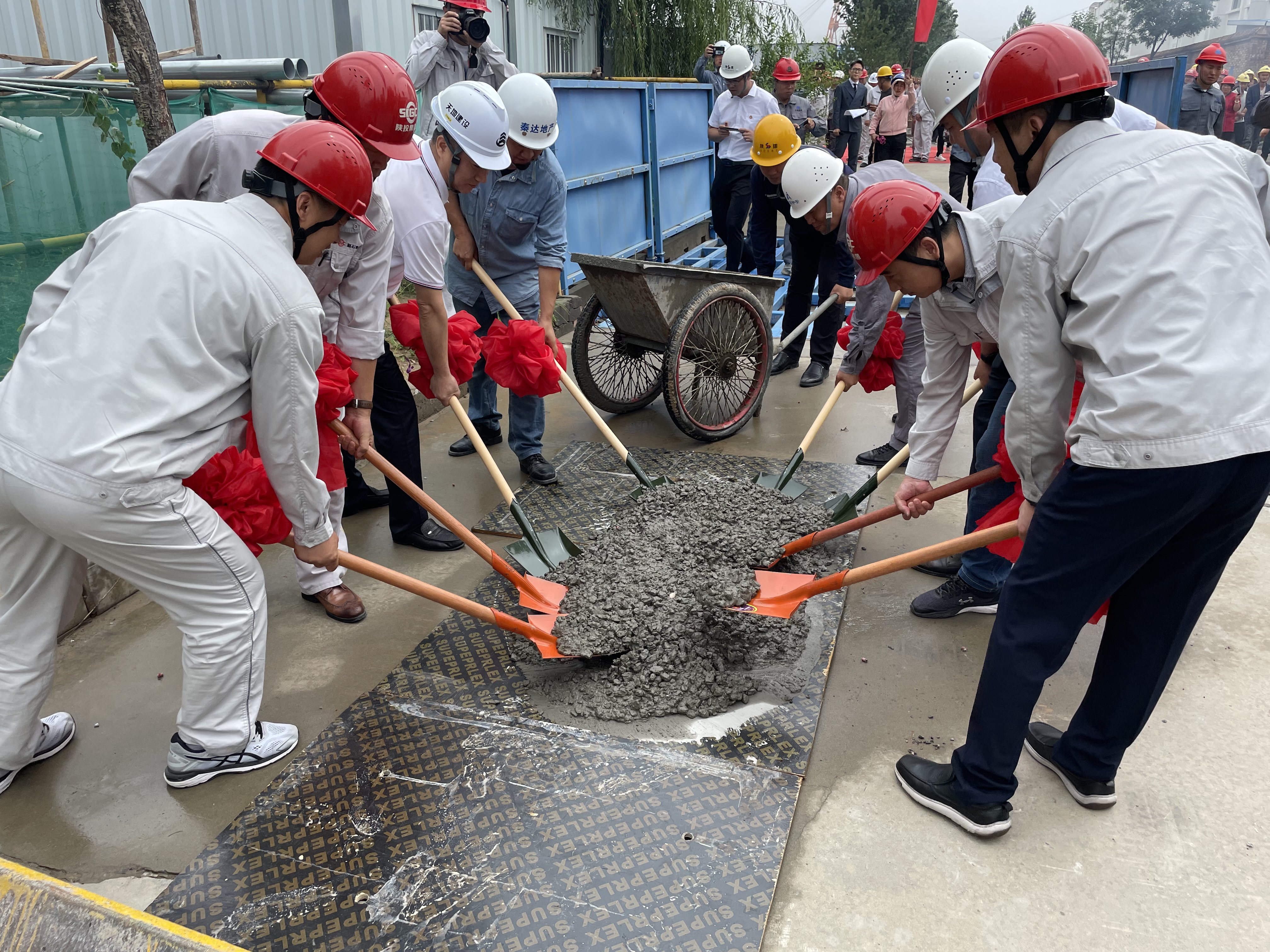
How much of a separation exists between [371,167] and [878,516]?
2.26 m

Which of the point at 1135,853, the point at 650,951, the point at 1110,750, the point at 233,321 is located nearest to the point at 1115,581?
the point at 1110,750

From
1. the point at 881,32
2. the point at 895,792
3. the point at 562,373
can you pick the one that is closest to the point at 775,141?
the point at 562,373

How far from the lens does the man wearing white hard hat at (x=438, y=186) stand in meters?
3.56

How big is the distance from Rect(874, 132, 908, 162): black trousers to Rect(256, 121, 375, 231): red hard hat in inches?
528

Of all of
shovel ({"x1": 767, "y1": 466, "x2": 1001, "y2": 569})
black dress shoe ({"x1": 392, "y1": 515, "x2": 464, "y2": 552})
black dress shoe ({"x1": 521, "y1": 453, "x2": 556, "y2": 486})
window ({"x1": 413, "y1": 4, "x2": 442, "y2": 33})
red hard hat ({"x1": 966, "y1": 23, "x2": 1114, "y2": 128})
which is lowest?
black dress shoe ({"x1": 392, "y1": 515, "x2": 464, "y2": 552})

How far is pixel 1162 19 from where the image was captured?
226ft

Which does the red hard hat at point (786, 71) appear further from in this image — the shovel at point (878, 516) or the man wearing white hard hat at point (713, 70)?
the shovel at point (878, 516)

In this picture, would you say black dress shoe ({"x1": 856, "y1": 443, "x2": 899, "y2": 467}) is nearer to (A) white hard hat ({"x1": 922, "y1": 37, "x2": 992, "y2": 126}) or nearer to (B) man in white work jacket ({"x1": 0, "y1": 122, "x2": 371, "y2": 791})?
(A) white hard hat ({"x1": 922, "y1": 37, "x2": 992, "y2": 126})

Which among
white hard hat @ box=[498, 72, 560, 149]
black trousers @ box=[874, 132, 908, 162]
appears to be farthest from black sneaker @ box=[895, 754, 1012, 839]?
black trousers @ box=[874, 132, 908, 162]

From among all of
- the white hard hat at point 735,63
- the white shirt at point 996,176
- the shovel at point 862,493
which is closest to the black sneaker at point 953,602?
the shovel at point 862,493

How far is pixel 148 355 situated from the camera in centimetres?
213

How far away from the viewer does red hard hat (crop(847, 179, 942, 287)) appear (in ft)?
8.23

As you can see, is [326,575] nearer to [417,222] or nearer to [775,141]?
[417,222]

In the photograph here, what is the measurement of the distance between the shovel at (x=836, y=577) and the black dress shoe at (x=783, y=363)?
301cm
